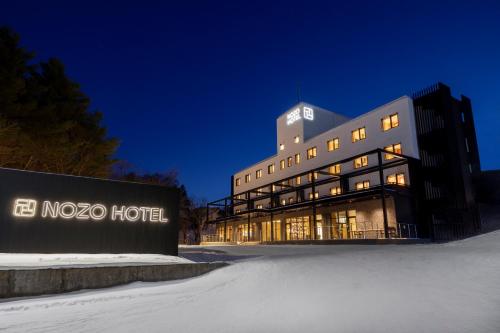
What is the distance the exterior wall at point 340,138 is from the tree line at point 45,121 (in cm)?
2049

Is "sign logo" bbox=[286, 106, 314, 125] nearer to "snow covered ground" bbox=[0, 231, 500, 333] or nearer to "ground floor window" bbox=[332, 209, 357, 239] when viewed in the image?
"ground floor window" bbox=[332, 209, 357, 239]

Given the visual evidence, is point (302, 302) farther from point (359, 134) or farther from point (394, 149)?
point (359, 134)

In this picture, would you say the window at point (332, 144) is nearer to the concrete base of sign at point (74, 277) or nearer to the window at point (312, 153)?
the window at point (312, 153)

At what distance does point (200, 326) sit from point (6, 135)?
18.0 m

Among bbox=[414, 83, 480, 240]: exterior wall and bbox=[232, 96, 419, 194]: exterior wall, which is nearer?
bbox=[414, 83, 480, 240]: exterior wall

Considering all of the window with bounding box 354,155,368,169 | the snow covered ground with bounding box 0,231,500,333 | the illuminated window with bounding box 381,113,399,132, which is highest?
the illuminated window with bounding box 381,113,399,132

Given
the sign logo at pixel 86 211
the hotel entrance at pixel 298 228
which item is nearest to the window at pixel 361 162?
the hotel entrance at pixel 298 228

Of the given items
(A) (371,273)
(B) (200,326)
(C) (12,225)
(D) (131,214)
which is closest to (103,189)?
(D) (131,214)

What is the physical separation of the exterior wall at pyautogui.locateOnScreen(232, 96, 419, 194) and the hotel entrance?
5.76 meters

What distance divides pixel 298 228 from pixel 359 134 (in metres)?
11.4

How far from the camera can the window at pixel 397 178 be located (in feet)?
88.8

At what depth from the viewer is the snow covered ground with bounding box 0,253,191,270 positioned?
866 centimetres

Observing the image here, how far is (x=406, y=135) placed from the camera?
27.6 meters

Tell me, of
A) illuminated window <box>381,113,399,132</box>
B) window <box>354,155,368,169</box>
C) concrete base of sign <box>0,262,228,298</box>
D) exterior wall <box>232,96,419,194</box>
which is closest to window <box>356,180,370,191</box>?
exterior wall <box>232,96,419,194</box>
